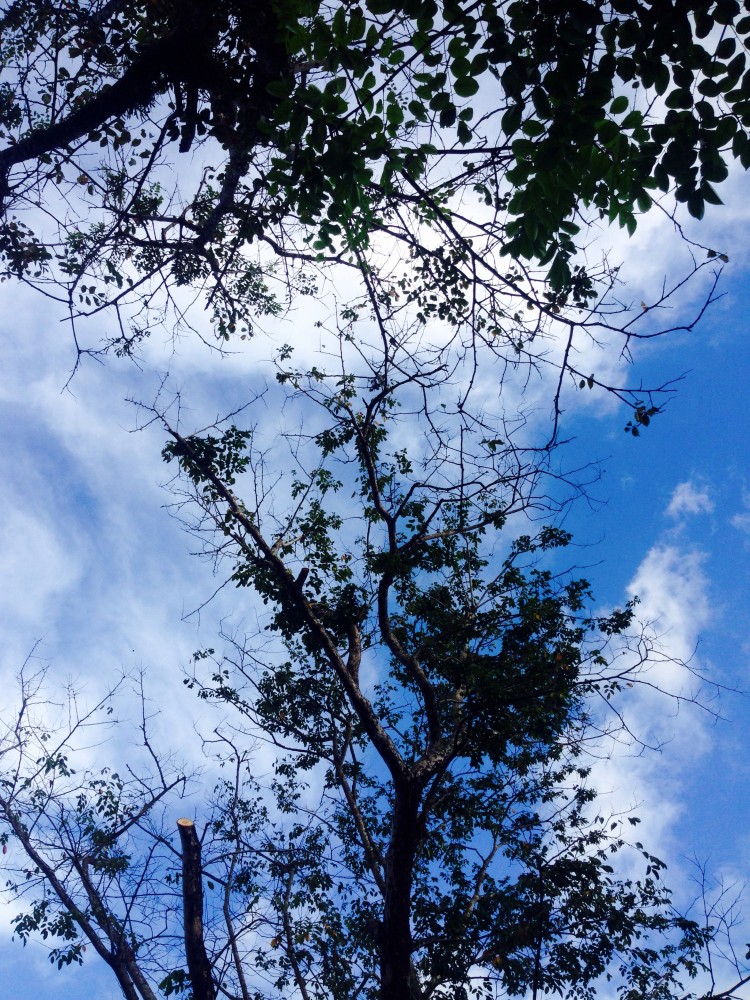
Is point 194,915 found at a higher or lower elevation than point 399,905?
lower

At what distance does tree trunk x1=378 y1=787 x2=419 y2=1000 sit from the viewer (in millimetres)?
6199

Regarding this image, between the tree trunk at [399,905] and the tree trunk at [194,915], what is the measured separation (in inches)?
70.1

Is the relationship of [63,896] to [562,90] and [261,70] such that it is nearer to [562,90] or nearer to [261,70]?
[261,70]

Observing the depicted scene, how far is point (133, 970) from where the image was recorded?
730 cm

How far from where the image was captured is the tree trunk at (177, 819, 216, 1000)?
→ 5059mm

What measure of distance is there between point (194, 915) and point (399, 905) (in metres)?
1.97

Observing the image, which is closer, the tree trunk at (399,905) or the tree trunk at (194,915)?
the tree trunk at (194,915)

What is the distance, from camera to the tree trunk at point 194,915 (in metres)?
5.06

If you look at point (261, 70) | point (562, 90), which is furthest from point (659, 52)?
point (261, 70)

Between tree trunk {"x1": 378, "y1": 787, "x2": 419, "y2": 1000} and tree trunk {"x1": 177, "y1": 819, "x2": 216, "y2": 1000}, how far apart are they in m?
1.78

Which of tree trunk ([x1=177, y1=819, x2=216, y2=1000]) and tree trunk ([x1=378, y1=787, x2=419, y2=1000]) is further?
tree trunk ([x1=378, y1=787, x2=419, y2=1000])

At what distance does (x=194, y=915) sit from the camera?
5.29m

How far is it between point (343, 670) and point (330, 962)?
3903 mm

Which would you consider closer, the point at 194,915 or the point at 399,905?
the point at 194,915
